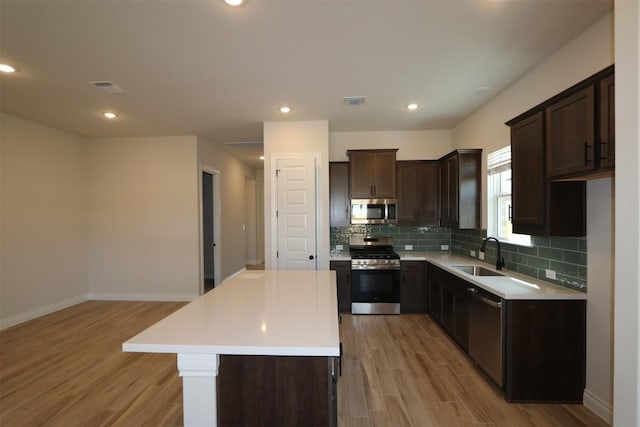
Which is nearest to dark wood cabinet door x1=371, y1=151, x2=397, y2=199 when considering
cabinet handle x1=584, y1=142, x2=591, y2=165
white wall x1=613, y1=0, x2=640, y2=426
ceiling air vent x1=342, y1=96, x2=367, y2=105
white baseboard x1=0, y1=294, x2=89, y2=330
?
→ ceiling air vent x1=342, y1=96, x2=367, y2=105

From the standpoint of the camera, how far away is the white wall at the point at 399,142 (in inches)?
179

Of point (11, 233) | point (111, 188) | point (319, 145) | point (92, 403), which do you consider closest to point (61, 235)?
point (11, 233)

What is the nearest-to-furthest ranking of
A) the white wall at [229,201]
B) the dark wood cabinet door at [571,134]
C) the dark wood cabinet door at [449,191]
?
the dark wood cabinet door at [571,134]
the dark wood cabinet door at [449,191]
the white wall at [229,201]

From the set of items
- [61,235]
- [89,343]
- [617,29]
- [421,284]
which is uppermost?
[617,29]

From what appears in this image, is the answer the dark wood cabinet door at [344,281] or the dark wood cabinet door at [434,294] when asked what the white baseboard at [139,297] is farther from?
the dark wood cabinet door at [434,294]

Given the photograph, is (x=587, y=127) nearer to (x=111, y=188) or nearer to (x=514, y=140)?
(x=514, y=140)

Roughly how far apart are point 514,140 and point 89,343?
Result: 4906mm

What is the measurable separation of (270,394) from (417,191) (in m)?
3.67

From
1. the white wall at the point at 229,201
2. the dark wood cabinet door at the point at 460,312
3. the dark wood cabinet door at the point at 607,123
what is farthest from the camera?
the white wall at the point at 229,201

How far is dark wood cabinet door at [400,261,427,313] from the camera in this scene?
3934 millimetres

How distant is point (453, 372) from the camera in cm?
255

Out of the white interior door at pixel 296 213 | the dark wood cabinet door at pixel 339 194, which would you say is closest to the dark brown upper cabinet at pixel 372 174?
the dark wood cabinet door at pixel 339 194

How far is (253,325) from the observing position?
4.63ft

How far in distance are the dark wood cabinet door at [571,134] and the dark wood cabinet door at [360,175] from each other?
2.33 meters
